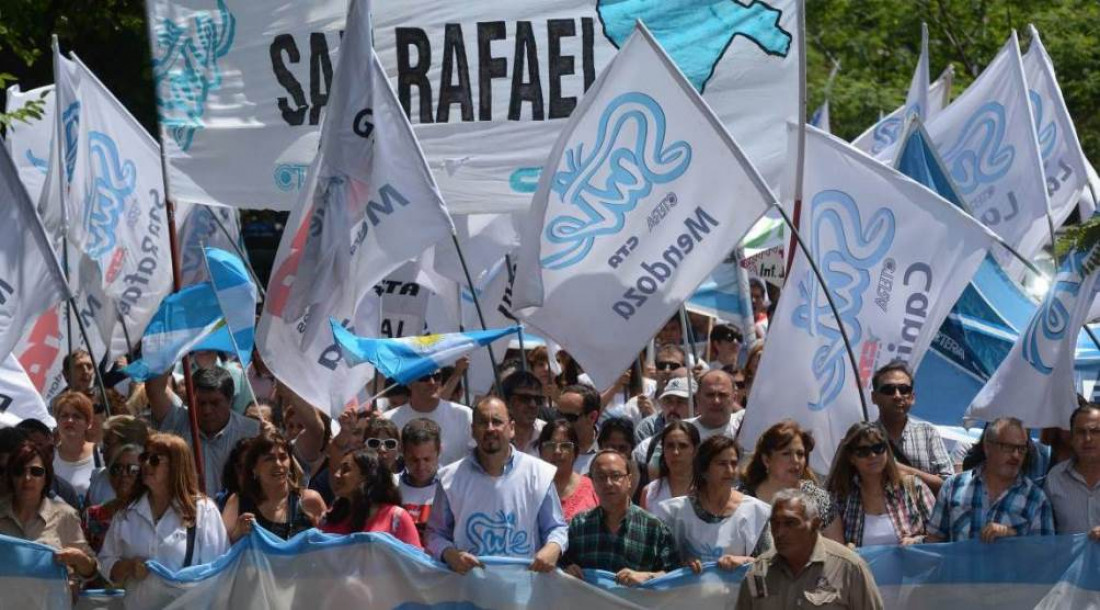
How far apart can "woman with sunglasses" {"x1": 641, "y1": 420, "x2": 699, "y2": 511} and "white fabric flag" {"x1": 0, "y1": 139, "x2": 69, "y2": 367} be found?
9.52 ft

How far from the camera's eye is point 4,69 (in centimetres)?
2277

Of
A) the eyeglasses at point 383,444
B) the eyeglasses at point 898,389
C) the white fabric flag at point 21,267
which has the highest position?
the white fabric flag at point 21,267

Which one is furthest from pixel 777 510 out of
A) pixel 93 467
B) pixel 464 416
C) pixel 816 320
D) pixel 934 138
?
pixel 934 138

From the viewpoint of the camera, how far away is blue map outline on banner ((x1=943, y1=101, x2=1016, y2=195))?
1321 cm

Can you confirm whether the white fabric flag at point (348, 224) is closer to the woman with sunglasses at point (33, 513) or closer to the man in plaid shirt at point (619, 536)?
the woman with sunglasses at point (33, 513)

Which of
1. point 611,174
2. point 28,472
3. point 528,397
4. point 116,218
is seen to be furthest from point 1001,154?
point 28,472

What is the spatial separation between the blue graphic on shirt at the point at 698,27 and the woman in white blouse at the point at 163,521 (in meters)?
4.05

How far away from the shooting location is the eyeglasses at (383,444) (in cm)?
995

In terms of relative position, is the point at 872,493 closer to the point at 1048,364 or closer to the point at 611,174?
the point at 1048,364

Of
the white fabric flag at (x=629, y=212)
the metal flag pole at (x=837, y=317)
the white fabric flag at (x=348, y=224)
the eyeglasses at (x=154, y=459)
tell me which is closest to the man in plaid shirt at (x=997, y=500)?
the metal flag pole at (x=837, y=317)

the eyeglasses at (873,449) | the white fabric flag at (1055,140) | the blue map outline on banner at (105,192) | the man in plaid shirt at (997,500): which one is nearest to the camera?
the man in plaid shirt at (997,500)

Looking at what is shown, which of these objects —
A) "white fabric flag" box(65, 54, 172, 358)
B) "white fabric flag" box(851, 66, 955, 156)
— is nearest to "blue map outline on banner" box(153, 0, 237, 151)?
"white fabric flag" box(65, 54, 172, 358)

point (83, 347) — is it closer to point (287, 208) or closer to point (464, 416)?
point (287, 208)

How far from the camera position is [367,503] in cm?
923
